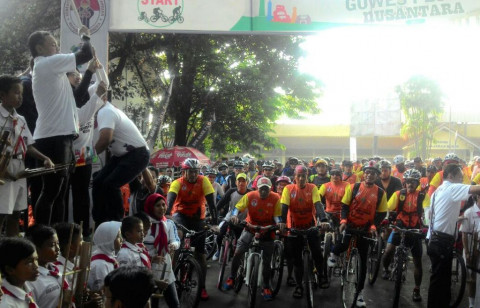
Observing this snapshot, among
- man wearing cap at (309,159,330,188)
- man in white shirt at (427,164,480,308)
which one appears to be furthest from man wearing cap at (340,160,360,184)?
man in white shirt at (427,164,480,308)

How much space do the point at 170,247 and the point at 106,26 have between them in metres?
4.27

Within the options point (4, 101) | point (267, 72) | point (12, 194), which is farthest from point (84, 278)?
point (267, 72)

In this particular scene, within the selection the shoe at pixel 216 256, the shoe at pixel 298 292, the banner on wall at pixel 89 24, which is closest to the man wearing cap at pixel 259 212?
the shoe at pixel 298 292

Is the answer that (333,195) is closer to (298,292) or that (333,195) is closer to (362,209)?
(362,209)

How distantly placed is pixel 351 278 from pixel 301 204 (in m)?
1.50

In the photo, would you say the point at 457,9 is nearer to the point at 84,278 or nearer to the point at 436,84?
the point at 84,278

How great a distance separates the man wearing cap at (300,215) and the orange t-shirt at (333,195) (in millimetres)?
1935

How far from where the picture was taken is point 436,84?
2808 inches

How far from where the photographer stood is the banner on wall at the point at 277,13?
11.6 metres

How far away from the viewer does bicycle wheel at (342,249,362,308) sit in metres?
10.2

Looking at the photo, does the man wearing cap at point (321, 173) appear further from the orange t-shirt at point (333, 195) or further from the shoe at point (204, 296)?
the shoe at point (204, 296)

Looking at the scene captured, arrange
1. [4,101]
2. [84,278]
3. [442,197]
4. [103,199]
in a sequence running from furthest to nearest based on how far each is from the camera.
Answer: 1. [442,197]
2. [103,199]
3. [4,101]
4. [84,278]

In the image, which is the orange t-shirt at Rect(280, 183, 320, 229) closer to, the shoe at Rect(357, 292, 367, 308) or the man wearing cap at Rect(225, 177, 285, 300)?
the man wearing cap at Rect(225, 177, 285, 300)

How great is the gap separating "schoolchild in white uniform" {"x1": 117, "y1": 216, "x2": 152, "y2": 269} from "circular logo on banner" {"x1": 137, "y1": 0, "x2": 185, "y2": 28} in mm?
5917
